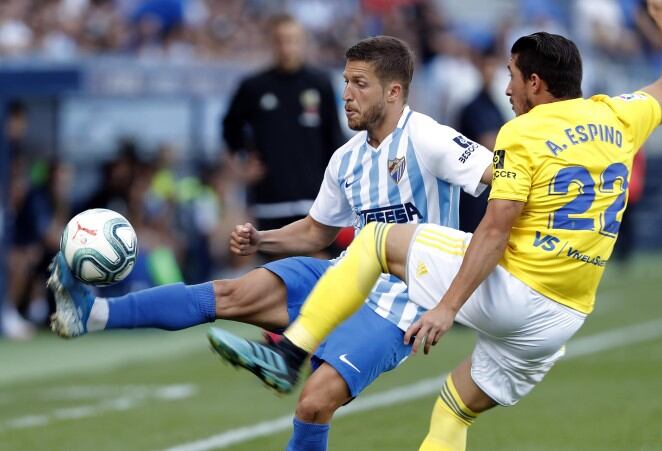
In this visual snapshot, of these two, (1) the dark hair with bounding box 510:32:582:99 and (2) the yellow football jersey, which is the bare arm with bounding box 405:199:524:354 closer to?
(2) the yellow football jersey

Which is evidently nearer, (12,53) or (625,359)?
(625,359)

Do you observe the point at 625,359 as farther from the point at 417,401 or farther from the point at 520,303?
the point at 520,303

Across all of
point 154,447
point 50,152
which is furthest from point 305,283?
point 50,152

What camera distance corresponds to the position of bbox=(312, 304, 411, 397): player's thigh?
19.4 ft

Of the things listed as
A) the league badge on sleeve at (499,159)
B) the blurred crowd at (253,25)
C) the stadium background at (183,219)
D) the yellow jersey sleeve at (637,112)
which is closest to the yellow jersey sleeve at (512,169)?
the league badge on sleeve at (499,159)

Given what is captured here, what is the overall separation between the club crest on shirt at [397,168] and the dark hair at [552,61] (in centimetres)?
77

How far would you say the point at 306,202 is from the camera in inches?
416

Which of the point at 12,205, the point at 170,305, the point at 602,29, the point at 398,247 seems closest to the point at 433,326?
the point at 398,247

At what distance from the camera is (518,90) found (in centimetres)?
567

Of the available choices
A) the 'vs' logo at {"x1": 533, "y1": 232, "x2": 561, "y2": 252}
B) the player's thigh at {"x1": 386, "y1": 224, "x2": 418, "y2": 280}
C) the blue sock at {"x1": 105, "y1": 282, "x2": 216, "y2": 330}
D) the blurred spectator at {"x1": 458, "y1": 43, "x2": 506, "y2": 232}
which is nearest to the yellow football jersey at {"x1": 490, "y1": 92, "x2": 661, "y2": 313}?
the 'vs' logo at {"x1": 533, "y1": 232, "x2": 561, "y2": 252}

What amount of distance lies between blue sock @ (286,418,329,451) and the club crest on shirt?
1.14 meters

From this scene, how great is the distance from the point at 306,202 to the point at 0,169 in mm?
4033

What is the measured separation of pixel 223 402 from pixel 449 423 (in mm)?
3779

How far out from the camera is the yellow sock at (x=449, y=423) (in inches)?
238
